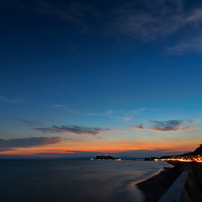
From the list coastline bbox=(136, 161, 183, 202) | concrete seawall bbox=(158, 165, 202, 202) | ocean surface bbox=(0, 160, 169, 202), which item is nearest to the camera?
concrete seawall bbox=(158, 165, 202, 202)

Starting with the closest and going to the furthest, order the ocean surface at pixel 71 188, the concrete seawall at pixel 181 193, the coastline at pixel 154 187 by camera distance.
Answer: the concrete seawall at pixel 181 193, the coastline at pixel 154 187, the ocean surface at pixel 71 188

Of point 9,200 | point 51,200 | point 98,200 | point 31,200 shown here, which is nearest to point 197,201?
point 98,200

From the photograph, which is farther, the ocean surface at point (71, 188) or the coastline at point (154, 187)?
the ocean surface at point (71, 188)

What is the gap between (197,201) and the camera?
398 inches

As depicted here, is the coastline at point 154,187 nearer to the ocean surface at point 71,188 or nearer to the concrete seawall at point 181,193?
the ocean surface at point 71,188

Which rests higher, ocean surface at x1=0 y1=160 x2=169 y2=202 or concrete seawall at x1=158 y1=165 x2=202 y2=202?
concrete seawall at x1=158 y1=165 x2=202 y2=202

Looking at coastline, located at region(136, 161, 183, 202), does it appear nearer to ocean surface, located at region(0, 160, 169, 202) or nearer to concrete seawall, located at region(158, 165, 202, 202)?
ocean surface, located at region(0, 160, 169, 202)

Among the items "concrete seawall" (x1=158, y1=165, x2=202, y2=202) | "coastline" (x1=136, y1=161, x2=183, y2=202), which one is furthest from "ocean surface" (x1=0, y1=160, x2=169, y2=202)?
"concrete seawall" (x1=158, y1=165, x2=202, y2=202)

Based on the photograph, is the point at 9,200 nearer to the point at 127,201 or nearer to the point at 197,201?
the point at 127,201

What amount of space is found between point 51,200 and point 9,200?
615 cm

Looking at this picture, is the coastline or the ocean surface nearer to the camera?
the coastline

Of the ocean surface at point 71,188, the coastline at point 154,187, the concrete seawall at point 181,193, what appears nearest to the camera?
the concrete seawall at point 181,193

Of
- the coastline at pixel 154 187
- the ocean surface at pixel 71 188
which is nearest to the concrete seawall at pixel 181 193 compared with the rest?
the coastline at pixel 154 187

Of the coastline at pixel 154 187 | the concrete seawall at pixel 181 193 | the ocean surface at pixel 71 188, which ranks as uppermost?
the concrete seawall at pixel 181 193
